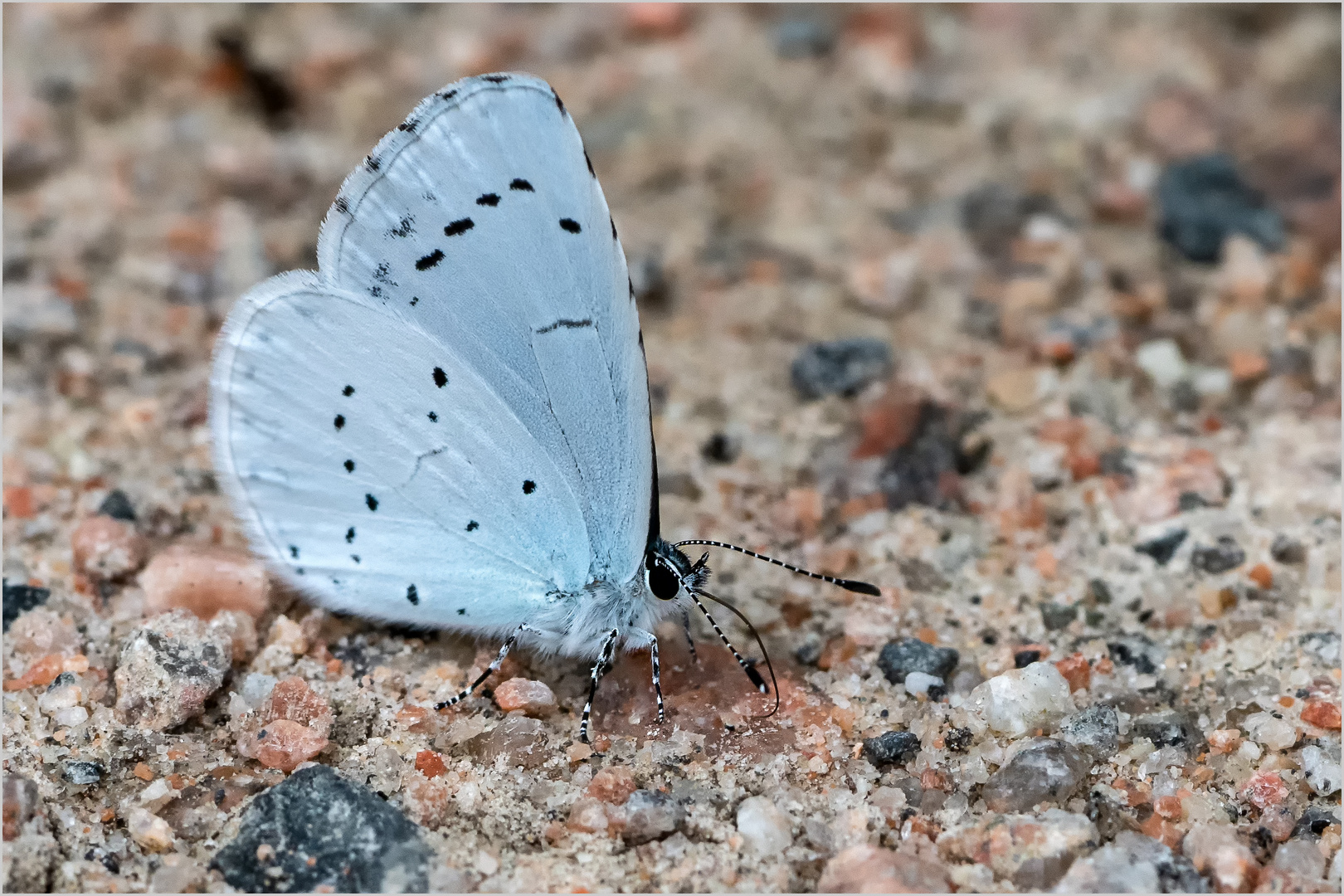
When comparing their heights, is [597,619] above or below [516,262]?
below

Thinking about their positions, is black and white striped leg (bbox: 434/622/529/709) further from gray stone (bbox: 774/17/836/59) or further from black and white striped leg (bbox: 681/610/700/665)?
gray stone (bbox: 774/17/836/59)

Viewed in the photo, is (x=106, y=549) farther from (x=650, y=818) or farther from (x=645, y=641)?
(x=650, y=818)

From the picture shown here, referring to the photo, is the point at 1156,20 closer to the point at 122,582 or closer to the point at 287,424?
the point at 287,424

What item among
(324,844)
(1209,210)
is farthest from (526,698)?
(1209,210)

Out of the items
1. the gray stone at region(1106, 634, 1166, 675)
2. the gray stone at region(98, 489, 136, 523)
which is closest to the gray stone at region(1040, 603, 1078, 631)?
the gray stone at region(1106, 634, 1166, 675)

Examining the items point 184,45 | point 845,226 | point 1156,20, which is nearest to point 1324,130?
point 1156,20

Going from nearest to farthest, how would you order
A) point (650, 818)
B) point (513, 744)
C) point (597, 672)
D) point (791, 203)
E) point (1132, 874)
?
1. point (1132, 874)
2. point (650, 818)
3. point (513, 744)
4. point (597, 672)
5. point (791, 203)
